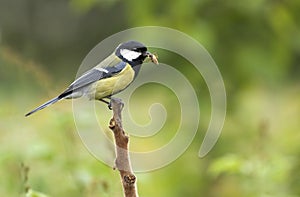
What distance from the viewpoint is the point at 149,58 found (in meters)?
1.46

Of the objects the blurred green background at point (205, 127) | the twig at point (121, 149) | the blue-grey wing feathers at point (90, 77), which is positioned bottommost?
the twig at point (121, 149)

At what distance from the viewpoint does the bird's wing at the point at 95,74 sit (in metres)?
1.45

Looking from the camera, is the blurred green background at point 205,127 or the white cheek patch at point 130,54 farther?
the blurred green background at point 205,127

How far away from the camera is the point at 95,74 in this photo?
1.46 meters

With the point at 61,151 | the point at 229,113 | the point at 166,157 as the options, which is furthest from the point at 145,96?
the point at 61,151

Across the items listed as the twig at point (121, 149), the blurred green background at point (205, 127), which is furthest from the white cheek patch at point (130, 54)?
the blurred green background at point (205, 127)

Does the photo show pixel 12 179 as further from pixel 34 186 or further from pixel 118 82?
pixel 118 82

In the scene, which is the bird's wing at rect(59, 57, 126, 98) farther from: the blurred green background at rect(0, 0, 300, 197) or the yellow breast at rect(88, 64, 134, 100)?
the blurred green background at rect(0, 0, 300, 197)

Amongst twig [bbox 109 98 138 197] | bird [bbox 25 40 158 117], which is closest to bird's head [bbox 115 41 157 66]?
bird [bbox 25 40 158 117]

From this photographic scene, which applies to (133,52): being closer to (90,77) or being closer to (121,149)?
(90,77)

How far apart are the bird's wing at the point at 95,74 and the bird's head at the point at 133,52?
15 millimetres

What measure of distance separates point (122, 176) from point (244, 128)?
2771 mm

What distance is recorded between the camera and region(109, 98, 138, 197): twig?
5.02 feet

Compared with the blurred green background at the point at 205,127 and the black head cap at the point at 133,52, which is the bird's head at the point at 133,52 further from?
the blurred green background at the point at 205,127
